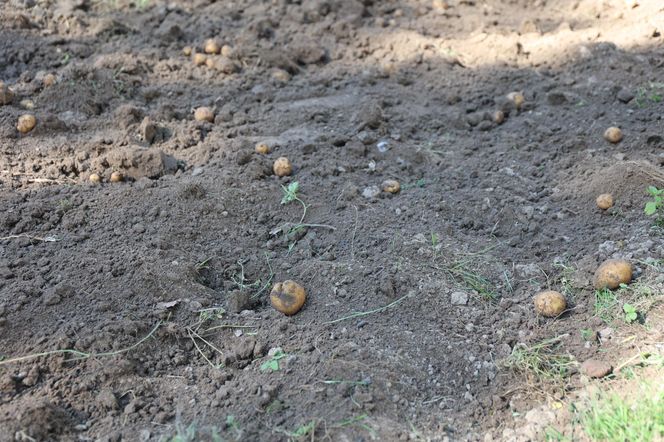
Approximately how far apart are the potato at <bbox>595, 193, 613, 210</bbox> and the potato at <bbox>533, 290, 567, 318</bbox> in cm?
76

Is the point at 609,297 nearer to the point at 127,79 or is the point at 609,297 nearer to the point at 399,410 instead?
the point at 399,410

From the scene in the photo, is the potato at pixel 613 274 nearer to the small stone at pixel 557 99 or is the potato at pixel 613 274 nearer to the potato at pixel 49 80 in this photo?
the small stone at pixel 557 99

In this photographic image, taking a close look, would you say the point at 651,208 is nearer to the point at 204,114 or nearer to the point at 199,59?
the point at 204,114

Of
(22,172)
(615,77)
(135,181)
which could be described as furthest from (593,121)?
(22,172)

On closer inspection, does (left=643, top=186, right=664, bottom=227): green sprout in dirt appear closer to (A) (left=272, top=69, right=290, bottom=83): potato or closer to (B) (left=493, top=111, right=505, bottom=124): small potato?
(B) (left=493, top=111, right=505, bottom=124): small potato

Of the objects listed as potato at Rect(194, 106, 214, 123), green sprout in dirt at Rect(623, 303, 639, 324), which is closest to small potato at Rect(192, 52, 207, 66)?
potato at Rect(194, 106, 214, 123)

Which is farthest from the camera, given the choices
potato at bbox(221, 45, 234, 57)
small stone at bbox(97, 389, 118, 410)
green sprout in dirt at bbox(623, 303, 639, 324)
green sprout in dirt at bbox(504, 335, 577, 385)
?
potato at bbox(221, 45, 234, 57)

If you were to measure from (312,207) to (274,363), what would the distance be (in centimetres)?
111

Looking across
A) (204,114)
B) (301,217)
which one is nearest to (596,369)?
(301,217)

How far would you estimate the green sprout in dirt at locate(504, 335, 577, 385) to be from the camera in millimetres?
2693

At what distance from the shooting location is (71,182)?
12.2ft

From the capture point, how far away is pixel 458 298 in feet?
10.1

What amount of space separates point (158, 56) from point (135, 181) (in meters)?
1.44

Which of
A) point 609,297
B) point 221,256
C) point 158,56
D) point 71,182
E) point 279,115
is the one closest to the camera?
point 609,297
